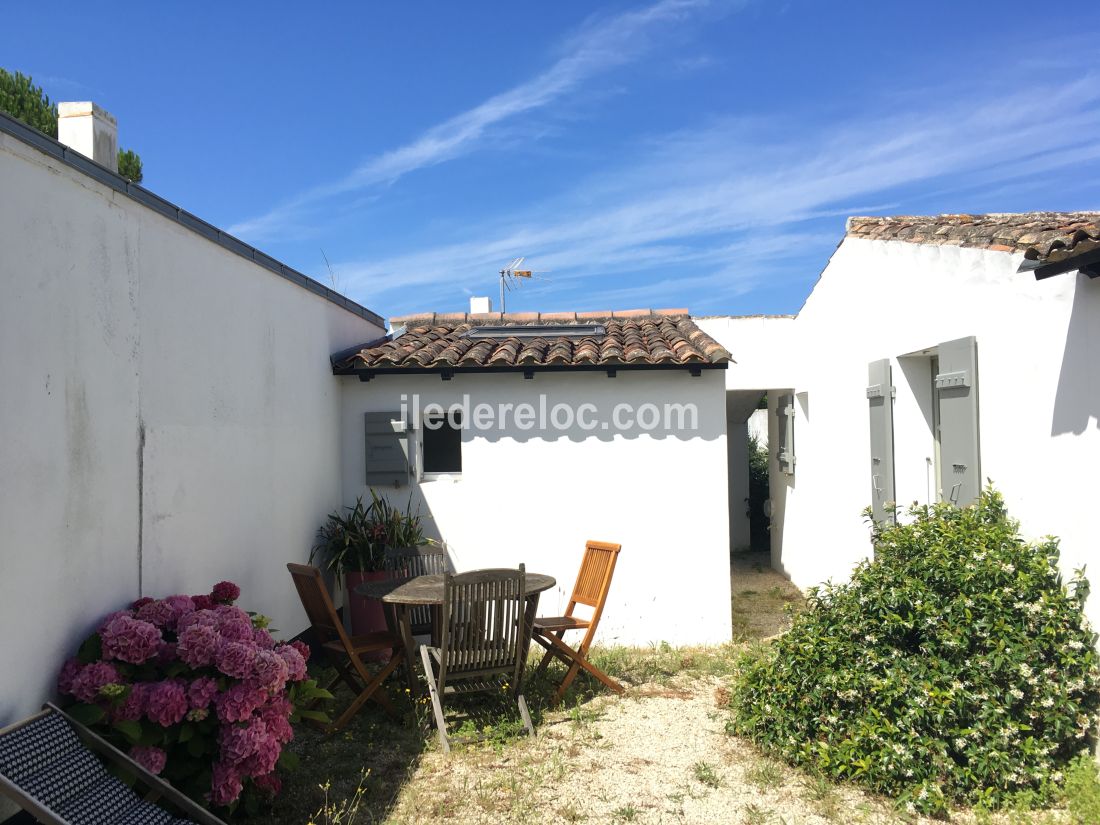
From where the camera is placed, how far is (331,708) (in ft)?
19.5

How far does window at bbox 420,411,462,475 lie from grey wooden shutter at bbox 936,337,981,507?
4.61m

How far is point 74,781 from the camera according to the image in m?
3.06

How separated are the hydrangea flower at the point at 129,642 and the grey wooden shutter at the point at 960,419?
5.21 metres

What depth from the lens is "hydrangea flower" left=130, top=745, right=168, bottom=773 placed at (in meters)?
3.46

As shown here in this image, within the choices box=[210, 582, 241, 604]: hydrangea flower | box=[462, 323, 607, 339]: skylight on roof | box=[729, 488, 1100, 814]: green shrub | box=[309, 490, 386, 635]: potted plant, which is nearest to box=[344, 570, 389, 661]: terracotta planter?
box=[309, 490, 386, 635]: potted plant

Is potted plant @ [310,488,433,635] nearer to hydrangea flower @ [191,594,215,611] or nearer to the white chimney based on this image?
hydrangea flower @ [191,594,215,611]

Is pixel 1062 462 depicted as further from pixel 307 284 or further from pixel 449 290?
pixel 449 290

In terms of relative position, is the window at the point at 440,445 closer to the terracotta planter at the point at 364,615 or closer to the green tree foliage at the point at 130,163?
the terracotta planter at the point at 364,615

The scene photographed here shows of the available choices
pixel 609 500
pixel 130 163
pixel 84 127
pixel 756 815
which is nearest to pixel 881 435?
pixel 609 500

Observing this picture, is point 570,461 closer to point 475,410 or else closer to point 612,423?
point 612,423

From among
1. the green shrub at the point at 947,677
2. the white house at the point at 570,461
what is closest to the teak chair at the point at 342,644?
the white house at the point at 570,461

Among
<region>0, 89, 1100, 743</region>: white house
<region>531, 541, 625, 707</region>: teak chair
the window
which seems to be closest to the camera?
<region>0, 89, 1100, 743</region>: white house

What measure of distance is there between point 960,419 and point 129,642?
18.1 ft

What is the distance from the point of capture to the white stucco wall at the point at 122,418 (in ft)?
11.0
